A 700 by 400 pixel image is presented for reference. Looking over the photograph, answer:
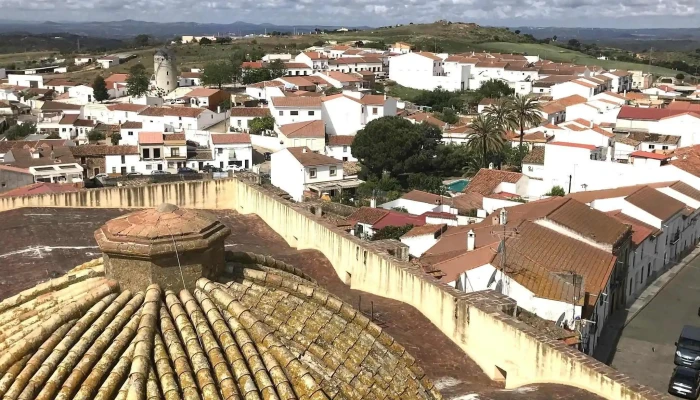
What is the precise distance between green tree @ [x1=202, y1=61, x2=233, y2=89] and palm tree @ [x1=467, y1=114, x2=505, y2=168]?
131ft

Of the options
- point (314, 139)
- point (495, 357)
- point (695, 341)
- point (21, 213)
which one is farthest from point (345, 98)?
point (495, 357)

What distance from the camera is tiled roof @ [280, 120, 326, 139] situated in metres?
50.3

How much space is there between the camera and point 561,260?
18.7 m

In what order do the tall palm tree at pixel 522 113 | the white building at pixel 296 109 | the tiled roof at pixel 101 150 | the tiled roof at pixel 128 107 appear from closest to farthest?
1. the tall palm tree at pixel 522 113
2. the tiled roof at pixel 101 150
3. the white building at pixel 296 109
4. the tiled roof at pixel 128 107

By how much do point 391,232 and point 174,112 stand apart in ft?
109

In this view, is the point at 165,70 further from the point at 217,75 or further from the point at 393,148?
the point at 393,148

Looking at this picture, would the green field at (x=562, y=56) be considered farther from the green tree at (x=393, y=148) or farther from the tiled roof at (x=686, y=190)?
the tiled roof at (x=686, y=190)

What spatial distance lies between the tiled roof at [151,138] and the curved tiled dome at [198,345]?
41402 mm

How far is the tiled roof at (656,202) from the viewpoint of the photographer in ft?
81.9

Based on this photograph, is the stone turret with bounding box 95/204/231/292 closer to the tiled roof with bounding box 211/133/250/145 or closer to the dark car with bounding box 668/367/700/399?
the dark car with bounding box 668/367/700/399

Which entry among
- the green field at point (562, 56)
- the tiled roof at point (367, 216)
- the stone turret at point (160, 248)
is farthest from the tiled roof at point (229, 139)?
the green field at point (562, 56)

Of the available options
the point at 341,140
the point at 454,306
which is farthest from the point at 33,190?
the point at 341,140

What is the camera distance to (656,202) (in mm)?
26078

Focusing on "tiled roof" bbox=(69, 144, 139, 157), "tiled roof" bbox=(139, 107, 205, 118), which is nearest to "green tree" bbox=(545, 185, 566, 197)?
"tiled roof" bbox=(69, 144, 139, 157)
